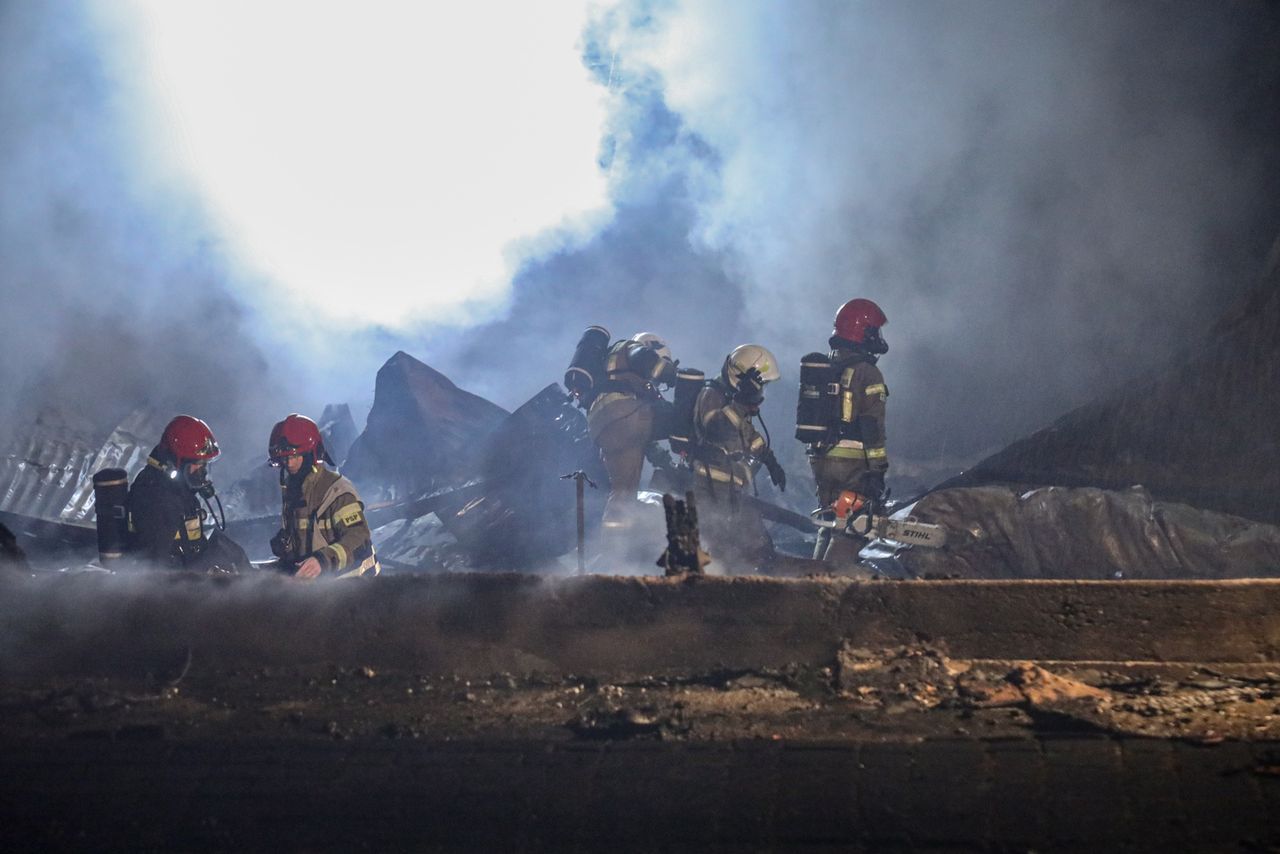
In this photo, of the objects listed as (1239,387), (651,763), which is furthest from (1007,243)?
(651,763)

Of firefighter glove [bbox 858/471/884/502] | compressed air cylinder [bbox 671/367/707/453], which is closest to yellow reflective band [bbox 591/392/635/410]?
compressed air cylinder [bbox 671/367/707/453]

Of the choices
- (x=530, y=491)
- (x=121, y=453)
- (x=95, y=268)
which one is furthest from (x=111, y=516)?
(x=95, y=268)

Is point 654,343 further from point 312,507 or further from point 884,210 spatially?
point 884,210

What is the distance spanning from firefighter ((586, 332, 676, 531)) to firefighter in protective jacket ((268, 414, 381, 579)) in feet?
8.02

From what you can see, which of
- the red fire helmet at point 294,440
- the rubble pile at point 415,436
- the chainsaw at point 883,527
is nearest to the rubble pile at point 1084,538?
the chainsaw at point 883,527

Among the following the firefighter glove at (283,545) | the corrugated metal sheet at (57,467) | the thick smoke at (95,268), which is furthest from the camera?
the thick smoke at (95,268)

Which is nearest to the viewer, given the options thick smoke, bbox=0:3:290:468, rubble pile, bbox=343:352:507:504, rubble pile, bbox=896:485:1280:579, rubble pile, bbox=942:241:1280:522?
rubble pile, bbox=896:485:1280:579

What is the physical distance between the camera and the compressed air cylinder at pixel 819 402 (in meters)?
6.85

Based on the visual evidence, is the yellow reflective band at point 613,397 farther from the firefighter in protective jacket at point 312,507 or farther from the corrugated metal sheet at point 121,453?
the corrugated metal sheet at point 121,453

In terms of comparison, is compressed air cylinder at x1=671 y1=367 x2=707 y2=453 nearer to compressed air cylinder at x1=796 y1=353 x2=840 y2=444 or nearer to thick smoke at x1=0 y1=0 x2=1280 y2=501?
compressed air cylinder at x1=796 y1=353 x2=840 y2=444

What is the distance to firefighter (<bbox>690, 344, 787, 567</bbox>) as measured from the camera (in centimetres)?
696

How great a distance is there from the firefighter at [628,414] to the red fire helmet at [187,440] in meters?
2.89

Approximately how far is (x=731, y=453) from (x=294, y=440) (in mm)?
3170

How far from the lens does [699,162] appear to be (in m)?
14.0
